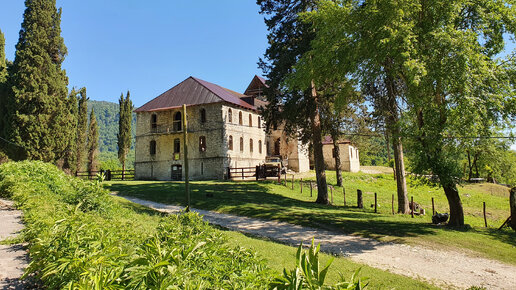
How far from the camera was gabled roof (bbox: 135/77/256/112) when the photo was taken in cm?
3622

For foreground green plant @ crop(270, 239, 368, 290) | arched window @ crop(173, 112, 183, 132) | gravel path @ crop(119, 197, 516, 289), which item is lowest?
gravel path @ crop(119, 197, 516, 289)

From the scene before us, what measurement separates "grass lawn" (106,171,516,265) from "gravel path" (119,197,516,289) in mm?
884

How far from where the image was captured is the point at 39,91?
2670 cm

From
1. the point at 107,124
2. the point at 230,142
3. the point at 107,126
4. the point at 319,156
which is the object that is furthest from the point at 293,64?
the point at 107,124

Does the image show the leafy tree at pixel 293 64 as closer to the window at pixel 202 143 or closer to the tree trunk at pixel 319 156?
the tree trunk at pixel 319 156

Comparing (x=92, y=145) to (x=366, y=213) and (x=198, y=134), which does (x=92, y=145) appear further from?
(x=366, y=213)

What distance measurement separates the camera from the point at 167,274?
2.04 m

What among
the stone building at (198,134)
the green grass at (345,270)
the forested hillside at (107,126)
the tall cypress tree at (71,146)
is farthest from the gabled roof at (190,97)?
the forested hillside at (107,126)

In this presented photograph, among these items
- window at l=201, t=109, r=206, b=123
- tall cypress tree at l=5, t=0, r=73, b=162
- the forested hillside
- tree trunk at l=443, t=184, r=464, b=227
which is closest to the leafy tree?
tree trunk at l=443, t=184, r=464, b=227

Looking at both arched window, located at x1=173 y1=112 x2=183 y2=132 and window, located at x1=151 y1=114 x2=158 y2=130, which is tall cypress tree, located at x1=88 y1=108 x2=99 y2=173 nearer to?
window, located at x1=151 y1=114 x2=158 y2=130

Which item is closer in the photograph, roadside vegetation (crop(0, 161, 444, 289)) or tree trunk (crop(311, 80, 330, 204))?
roadside vegetation (crop(0, 161, 444, 289))

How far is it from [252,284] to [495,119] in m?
13.2

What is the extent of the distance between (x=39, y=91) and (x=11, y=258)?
26.7 m

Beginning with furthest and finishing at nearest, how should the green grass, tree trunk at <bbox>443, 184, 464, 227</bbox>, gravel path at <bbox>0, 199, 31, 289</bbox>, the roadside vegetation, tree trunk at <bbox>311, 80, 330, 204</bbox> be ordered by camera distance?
tree trunk at <bbox>311, 80, 330, 204</bbox> < tree trunk at <bbox>443, 184, 464, 227</bbox> < the green grass < gravel path at <bbox>0, 199, 31, 289</bbox> < the roadside vegetation
